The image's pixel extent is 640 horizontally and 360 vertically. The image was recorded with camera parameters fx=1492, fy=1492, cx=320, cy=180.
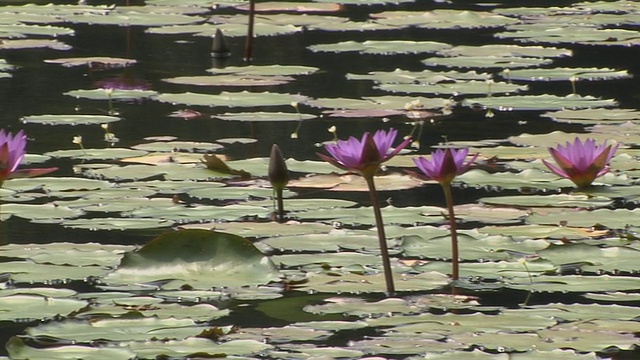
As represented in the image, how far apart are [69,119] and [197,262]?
6.29 feet

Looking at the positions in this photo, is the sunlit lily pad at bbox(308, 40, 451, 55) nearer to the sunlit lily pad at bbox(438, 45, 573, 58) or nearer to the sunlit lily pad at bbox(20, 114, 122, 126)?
the sunlit lily pad at bbox(438, 45, 573, 58)

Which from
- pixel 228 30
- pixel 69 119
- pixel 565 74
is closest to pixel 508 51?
pixel 565 74

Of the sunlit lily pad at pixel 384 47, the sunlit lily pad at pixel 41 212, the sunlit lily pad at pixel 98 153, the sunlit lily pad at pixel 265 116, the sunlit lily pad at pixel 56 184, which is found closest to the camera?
the sunlit lily pad at pixel 41 212

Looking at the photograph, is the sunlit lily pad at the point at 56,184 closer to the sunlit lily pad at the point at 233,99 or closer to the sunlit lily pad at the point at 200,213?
the sunlit lily pad at the point at 200,213

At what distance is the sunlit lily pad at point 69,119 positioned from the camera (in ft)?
15.1

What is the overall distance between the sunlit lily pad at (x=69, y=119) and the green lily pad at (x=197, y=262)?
72.5 inches

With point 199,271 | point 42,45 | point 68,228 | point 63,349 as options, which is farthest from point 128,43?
point 63,349

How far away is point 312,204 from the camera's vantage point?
3.41 m

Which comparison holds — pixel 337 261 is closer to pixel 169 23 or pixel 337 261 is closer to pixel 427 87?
pixel 427 87

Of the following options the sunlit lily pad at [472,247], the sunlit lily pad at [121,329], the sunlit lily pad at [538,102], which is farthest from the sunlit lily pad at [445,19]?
the sunlit lily pad at [121,329]

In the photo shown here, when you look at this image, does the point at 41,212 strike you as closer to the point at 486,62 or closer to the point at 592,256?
the point at 592,256

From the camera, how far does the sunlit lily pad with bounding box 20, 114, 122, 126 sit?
4590mm

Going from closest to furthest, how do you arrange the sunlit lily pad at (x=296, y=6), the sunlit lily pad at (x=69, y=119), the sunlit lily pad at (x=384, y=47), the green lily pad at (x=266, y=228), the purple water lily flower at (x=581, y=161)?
the green lily pad at (x=266, y=228)
the purple water lily flower at (x=581, y=161)
the sunlit lily pad at (x=69, y=119)
the sunlit lily pad at (x=384, y=47)
the sunlit lily pad at (x=296, y=6)

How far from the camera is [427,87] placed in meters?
5.38
